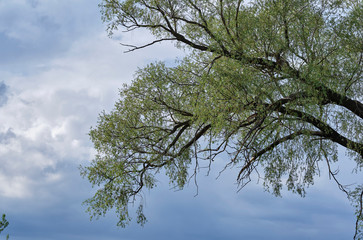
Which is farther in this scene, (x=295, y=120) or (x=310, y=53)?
(x=310, y=53)

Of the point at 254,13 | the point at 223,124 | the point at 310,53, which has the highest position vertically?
the point at 254,13

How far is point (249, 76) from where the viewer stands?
11250 millimetres

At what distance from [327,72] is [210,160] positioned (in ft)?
13.0

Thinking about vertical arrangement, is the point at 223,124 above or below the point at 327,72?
below

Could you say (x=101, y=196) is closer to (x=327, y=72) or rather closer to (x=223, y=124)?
(x=223, y=124)

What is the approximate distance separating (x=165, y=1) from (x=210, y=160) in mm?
5060

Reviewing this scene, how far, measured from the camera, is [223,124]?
11078 mm

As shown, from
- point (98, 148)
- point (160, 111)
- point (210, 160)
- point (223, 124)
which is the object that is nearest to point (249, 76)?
point (223, 124)

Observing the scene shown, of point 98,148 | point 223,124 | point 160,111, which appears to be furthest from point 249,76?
point 98,148

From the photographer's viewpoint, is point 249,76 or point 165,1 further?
point 165,1

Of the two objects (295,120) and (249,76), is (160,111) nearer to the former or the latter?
(249,76)

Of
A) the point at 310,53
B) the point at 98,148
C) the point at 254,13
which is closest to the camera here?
the point at 310,53

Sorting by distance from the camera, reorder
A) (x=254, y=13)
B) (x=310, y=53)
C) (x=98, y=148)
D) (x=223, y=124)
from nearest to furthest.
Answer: (x=223, y=124), (x=310, y=53), (x=254, y=13), (x=98, y=148)

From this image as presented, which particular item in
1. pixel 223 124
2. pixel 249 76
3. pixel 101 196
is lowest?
pixel 101 196
